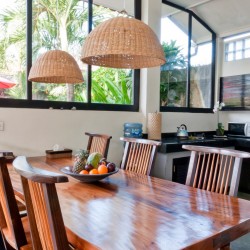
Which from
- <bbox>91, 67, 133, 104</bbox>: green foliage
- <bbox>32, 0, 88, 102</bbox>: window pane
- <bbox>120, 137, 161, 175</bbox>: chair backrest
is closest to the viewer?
<bbox>120, 137, 161, 175</bbox>: chair backrest

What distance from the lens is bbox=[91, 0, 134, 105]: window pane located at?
353 cm

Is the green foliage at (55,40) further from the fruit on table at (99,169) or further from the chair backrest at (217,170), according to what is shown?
the chair backrest at (217,170)

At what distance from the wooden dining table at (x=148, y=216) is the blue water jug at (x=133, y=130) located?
1623 mm

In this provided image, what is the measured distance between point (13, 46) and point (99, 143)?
4.70 feet

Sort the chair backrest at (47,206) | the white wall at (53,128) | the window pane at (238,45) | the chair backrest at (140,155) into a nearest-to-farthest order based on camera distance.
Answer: the chair backrest at (47,206) → the chair backrest at (140,155) → the white wall at (53,128) → the window pane at (238,45)

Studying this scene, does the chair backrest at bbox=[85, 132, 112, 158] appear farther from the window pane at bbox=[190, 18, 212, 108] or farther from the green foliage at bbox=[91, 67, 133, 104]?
the window pane at bbox=[190, 18, 212, 108]

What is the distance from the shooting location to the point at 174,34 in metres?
4.34

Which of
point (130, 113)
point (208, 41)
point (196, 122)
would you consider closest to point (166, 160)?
point (130, 113)

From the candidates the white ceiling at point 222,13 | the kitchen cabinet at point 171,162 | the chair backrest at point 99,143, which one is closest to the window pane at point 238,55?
the white ceiling at point 222,13

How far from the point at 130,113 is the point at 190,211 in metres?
2.46

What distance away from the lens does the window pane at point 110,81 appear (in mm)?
3527

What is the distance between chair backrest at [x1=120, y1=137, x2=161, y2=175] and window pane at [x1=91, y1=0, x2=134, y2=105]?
1.23 meters

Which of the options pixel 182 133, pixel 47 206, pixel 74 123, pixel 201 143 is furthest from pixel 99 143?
pixel 47 206

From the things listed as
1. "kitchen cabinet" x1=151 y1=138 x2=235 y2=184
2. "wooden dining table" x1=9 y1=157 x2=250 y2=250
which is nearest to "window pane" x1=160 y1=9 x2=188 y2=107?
"kitchen cabinet" x1=151 y1=138 x2=235 y2=184
